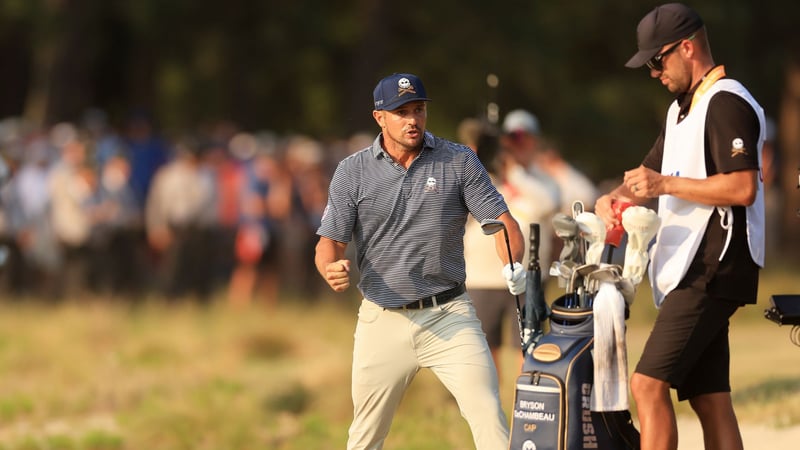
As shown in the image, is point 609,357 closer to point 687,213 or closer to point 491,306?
point 687,213

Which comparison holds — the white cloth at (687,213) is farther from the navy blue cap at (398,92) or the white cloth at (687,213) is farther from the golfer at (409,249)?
the navy blue cap at (398,92)

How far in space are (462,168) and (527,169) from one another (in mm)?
3411

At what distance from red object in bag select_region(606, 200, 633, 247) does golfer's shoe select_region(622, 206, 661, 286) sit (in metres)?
0.25

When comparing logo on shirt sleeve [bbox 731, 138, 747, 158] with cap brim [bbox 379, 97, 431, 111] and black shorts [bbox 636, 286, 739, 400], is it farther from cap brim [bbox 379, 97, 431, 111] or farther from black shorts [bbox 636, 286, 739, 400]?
cap brim [bbox 379, 97, 431, 111]

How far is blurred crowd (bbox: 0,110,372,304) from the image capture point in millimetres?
18922

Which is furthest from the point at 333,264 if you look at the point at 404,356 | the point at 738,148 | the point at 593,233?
the point at 738,148

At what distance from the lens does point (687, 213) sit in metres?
7.01

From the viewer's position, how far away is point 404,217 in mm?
7500

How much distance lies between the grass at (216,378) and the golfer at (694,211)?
2.93 meters

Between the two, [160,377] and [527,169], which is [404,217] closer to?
[527,169]

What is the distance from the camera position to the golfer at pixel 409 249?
7477 mm

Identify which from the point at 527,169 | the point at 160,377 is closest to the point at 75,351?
the point at 160,377

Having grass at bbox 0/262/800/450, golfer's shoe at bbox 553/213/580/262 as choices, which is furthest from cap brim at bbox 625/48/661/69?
grass at bbox 0/262/800/450

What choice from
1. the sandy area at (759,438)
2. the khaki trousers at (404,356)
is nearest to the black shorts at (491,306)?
the sandy area at (759,438)
